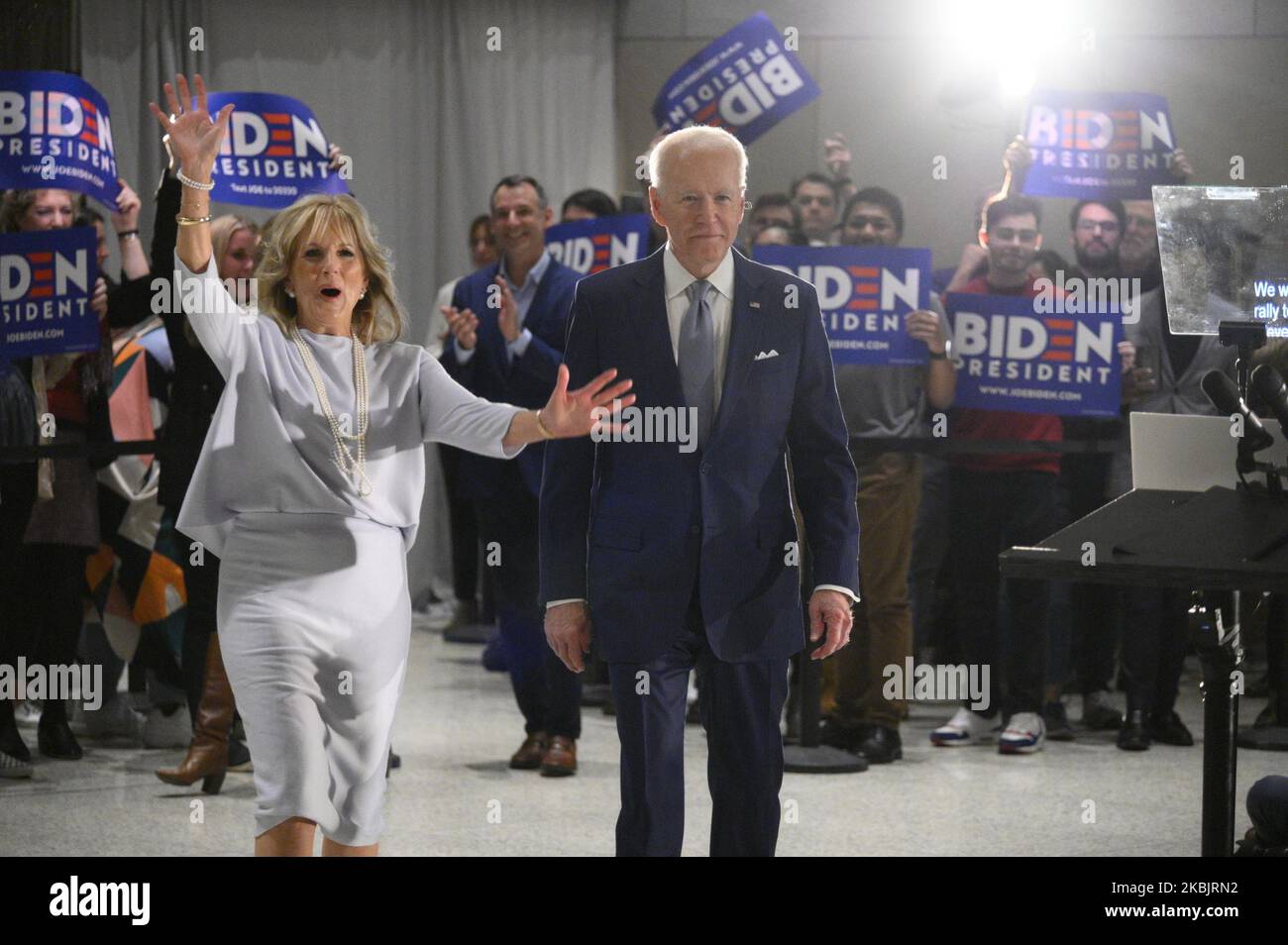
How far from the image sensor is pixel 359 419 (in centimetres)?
313

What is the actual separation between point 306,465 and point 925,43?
6.78 metres

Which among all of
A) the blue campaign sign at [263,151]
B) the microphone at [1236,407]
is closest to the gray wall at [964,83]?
the blue campaign sign at [263,151]

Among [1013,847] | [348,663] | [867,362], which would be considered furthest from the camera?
[867,362]

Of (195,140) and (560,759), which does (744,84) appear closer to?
(560,759)

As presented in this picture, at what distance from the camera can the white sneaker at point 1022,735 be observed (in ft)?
18.4

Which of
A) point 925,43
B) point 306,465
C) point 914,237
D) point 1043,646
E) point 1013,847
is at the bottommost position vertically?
point 1013,847

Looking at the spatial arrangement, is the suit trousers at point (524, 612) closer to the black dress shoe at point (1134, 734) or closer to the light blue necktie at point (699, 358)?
the black dress shoe at point (1134, 734)

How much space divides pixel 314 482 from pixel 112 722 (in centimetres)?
311

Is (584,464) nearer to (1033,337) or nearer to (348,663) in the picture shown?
(348,663)

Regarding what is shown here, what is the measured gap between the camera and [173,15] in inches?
356

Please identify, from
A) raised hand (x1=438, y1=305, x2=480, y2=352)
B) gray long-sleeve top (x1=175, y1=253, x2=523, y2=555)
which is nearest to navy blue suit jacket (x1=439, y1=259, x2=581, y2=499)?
raised hand (x1=438, y1=305, x2=480, y2=352)

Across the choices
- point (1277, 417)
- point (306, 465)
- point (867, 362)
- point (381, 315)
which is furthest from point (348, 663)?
point (867, 362)

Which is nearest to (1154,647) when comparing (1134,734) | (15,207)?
(1134,734)

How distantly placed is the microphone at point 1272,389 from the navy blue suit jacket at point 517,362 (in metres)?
2.27
